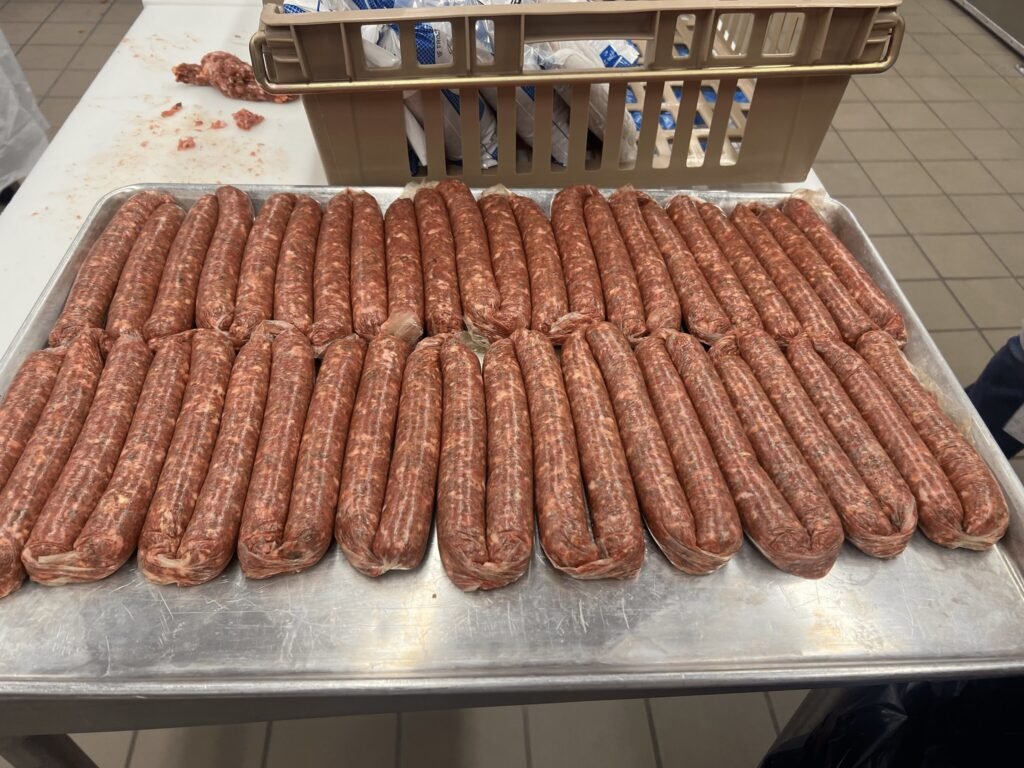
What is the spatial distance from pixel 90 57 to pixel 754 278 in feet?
25.2

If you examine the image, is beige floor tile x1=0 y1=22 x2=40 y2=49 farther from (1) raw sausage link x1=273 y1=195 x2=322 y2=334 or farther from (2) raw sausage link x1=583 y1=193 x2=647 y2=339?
(2) raw sausage link x1=583 y1=193 x2=647 y2=339

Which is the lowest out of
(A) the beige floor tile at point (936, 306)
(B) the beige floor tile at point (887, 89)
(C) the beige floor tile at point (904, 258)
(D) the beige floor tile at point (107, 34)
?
(A) the beige floor tile at point (936, 306)

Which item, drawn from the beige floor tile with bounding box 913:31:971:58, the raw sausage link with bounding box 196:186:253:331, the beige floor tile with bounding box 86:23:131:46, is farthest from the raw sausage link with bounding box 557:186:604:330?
the beige floor tile with bounding box 913:31:971:58

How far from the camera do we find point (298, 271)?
106 inches

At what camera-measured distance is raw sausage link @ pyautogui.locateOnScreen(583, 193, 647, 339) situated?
2.63 meters

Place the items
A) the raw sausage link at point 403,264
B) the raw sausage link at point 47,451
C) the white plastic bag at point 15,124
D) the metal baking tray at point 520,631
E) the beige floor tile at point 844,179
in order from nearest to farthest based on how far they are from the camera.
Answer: the metal baking tray at point 520,631 → the raw sausage link at point 47,451 → the raw sausage link at point 403,264 → the white plastic bag at point 15,124 → the beige floor tile at point 844,179

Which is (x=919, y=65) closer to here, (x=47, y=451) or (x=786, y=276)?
(x=786, y=276)

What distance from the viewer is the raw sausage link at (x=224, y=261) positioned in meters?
2.54

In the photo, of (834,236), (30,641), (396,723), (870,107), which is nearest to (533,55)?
(834,236)

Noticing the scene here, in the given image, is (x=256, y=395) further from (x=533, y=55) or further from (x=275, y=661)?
(x=533, y=55)

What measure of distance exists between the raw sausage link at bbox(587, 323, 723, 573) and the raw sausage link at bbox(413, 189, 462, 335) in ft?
1.92

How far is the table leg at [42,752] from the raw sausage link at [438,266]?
6.34 feet

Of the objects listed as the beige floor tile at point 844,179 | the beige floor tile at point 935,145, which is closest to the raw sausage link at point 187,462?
the beige floor tile at point 844,179

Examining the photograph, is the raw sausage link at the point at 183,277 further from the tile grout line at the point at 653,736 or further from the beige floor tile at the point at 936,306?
the beige floor tile at the point at 936,306
